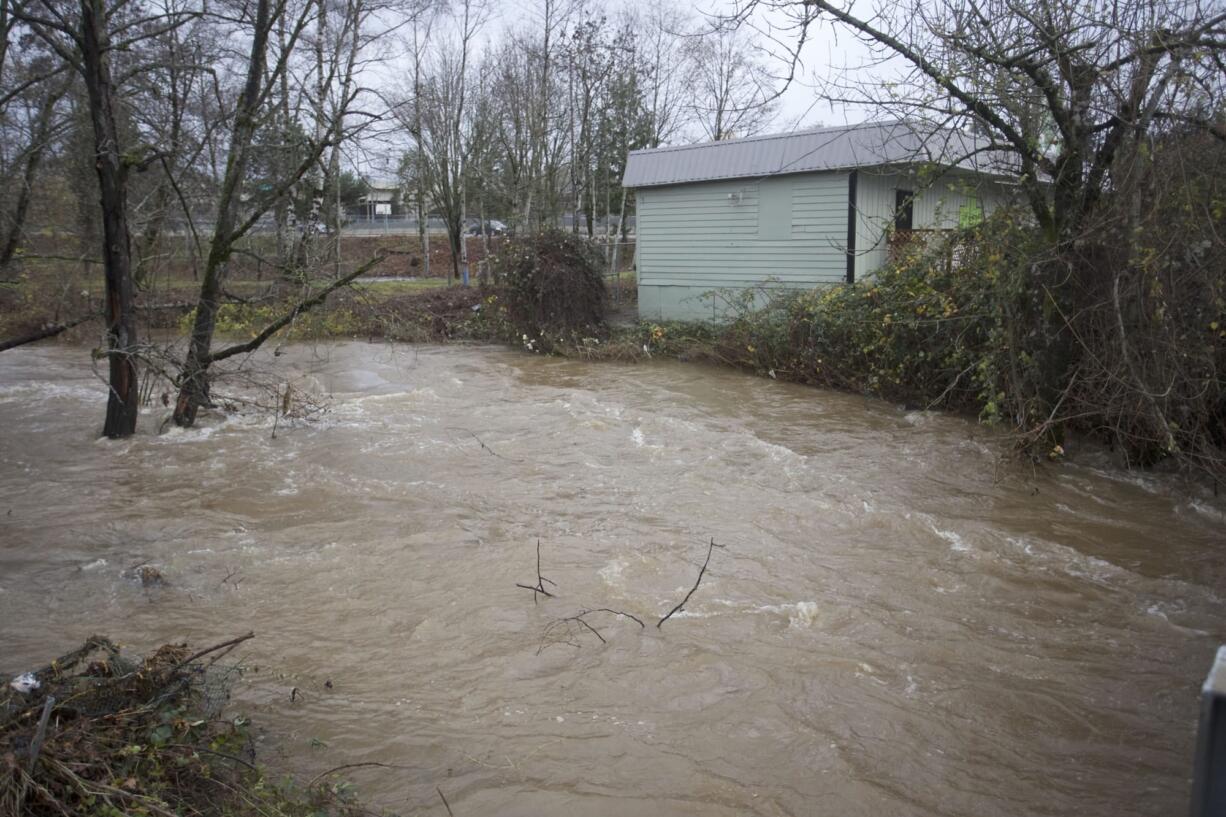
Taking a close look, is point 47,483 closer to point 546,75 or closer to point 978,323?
point 978,323

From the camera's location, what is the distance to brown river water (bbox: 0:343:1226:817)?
14.9 feet

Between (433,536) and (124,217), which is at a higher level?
(124,217)

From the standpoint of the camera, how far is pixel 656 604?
21.3 ft

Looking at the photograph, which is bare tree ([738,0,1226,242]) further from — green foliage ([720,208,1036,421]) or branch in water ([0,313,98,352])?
branch in water ([0,313,98,352])

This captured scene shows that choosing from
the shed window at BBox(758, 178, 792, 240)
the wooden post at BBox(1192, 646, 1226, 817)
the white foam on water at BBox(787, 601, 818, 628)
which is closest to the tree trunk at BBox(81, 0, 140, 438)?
the white foam on water at BBox(787, 601, 818, 628)

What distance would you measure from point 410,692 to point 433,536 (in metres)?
2.78

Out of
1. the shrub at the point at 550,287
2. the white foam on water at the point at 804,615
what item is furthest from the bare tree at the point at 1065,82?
the shrub at the point at 550,287

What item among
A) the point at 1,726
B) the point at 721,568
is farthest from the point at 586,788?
the point at 721,568

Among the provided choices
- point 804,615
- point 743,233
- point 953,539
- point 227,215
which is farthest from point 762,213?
point 804,615

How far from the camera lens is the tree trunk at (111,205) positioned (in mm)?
9492

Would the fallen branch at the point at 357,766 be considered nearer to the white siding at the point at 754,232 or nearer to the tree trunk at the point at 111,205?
the tree trunk at the point at 111,205

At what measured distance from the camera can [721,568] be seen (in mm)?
7211

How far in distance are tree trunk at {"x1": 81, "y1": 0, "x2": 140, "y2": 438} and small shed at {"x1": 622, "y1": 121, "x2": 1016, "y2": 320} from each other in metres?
10.2

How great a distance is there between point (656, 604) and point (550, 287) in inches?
521
